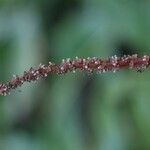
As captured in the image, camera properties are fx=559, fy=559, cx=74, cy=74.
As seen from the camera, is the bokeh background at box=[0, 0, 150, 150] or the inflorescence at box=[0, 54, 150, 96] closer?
the inflorescence at box=[0, 54, 150, 96]

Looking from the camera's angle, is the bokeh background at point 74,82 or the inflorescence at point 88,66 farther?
the bokeh background at point 74,82

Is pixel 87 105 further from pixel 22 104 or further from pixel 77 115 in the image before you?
pixel 22 104

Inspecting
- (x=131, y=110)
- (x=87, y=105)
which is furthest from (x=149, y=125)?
→ (x=87, y=105)

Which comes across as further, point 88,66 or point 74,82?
point 74,82
